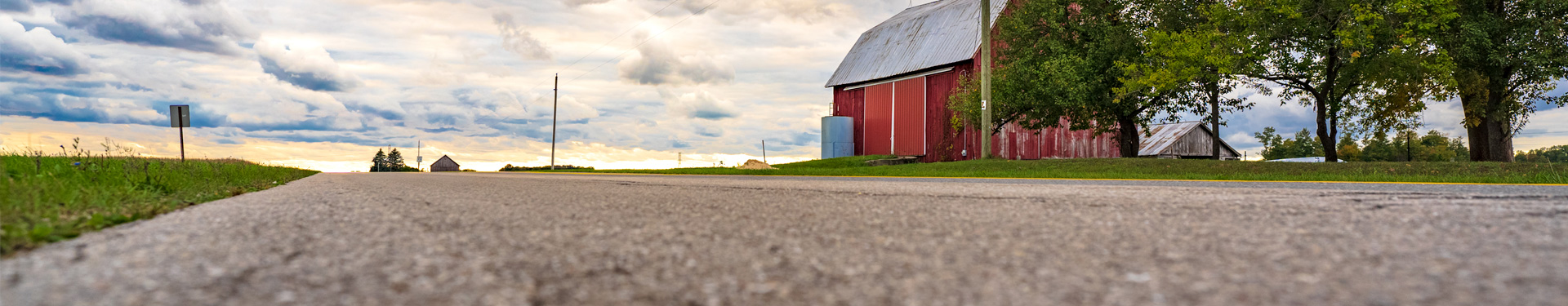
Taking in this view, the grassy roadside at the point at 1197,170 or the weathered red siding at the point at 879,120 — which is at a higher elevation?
the weathered red siding at the point at 879,120

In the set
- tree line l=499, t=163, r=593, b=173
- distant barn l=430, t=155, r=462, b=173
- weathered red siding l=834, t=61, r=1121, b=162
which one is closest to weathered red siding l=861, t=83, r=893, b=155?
weathered red siding l=834, t=61, r=1121, b=162

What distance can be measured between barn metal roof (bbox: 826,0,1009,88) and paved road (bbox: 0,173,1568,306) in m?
23.3

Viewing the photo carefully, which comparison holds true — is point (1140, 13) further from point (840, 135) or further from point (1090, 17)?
point (840, 135)

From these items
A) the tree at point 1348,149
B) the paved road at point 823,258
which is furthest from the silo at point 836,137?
the tree at point 1348,149

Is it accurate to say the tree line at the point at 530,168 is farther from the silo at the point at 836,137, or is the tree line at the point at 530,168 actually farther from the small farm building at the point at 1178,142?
the small farm building at the point at 1178,142

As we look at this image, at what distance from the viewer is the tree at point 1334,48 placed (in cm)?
1806

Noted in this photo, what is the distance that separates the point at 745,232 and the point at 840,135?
1110 inches

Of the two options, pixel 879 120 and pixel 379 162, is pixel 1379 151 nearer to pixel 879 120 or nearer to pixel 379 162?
pixel 879 120

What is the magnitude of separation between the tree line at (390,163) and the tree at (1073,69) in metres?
41.7

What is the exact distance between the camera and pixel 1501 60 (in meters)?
17.8

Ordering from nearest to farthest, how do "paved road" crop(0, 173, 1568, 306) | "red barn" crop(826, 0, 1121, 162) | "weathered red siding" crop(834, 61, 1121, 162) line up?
"paved road" crop(0, 173, 1568, 306) → "weathered red siding" crop(834, 61, 1121, 162) → "red barn" crop(826, 0, 1121, 162)

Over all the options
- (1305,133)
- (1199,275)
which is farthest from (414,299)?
(1305,133)

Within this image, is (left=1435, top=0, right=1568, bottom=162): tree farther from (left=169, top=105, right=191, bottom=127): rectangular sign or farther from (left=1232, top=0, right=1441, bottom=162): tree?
(left=169, top=105, right=191, bottom=127): rectangular sign

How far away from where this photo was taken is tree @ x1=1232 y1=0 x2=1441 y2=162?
18.1 metres
